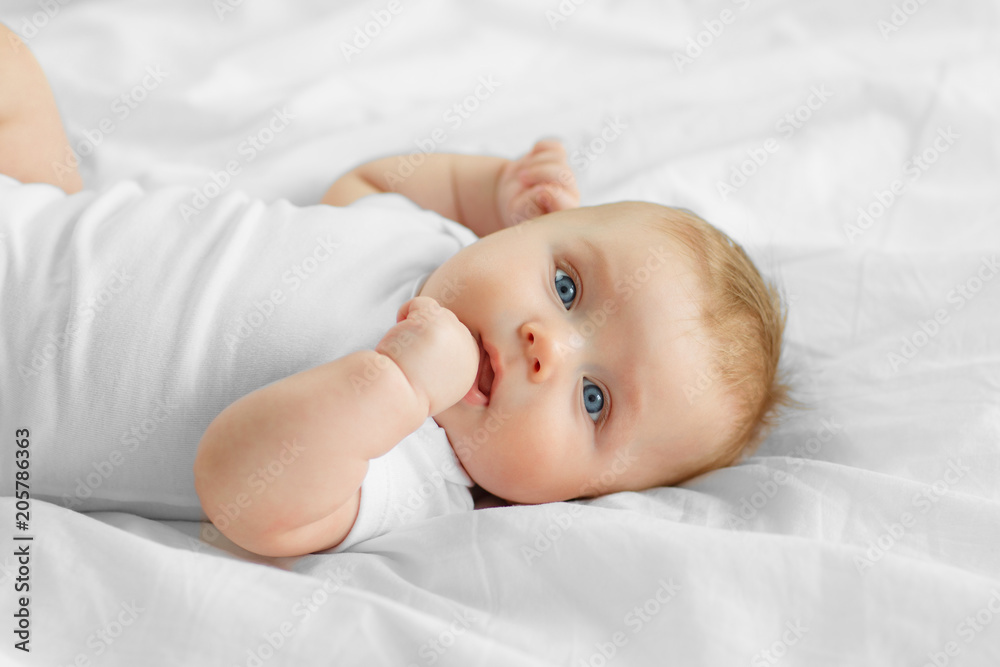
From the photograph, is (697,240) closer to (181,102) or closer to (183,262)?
(183,262)

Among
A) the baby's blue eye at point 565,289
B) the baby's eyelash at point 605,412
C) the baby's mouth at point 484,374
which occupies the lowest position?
the baby's eyelash at point 605,412

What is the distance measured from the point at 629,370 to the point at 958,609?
566 millimetres

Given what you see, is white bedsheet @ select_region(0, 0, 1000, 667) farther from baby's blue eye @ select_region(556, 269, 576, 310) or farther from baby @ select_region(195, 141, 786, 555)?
baby's blue eye @ select_region(556, 269, 576, 310)

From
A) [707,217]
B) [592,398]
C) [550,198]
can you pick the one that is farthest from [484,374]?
[707,217]

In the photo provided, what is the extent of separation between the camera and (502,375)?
1.28 metres

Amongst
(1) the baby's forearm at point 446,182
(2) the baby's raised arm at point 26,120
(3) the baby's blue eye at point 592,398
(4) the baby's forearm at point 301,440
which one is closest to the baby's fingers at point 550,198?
(1) the baby's forearm at point 446,182

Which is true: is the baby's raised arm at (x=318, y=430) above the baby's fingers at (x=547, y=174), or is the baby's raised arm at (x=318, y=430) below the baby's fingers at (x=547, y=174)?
below

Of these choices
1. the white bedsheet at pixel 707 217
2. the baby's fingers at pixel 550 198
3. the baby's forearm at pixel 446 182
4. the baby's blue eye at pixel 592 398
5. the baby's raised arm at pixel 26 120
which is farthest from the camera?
the baby's forearm at pixel 446 182

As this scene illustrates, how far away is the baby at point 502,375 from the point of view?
1.13 m

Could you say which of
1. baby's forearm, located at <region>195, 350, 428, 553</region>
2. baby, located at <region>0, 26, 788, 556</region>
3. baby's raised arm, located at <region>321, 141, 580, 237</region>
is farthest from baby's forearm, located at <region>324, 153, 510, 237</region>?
baby's forearm, located at <region>195, 350, 428, 553</region>

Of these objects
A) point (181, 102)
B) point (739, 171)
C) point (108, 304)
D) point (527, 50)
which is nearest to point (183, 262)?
point (108, 304)

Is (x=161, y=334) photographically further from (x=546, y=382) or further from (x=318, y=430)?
(x=546, y=382)

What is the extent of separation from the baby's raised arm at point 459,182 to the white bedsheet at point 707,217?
9 centimetres

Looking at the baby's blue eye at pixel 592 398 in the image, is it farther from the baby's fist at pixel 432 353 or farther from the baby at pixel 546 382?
the baby's fist at pixel 432 353
